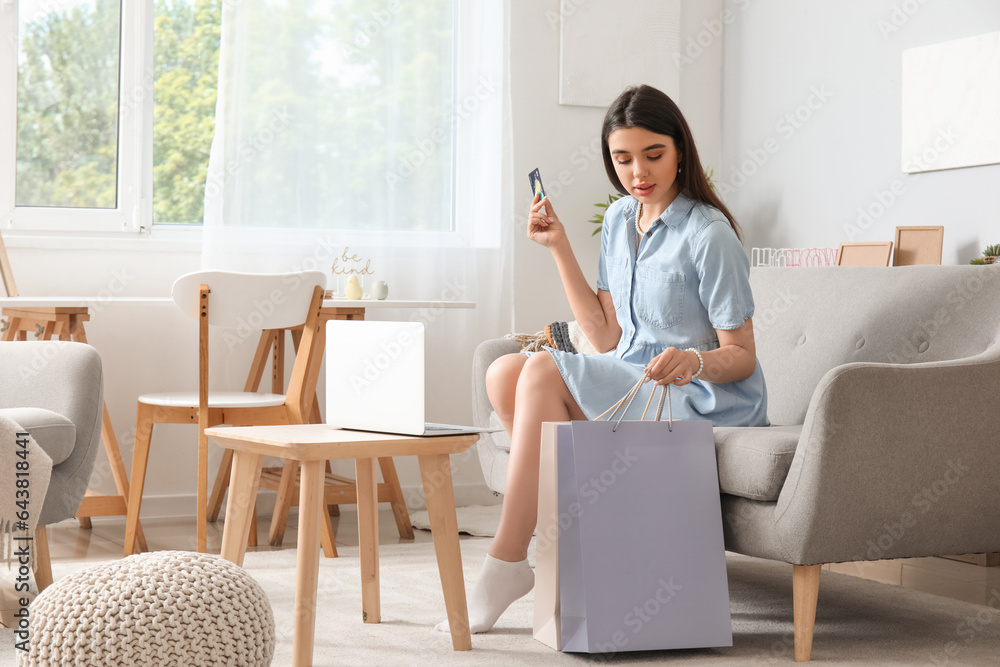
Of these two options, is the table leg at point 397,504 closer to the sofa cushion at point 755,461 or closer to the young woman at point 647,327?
the young woman at point 647,327

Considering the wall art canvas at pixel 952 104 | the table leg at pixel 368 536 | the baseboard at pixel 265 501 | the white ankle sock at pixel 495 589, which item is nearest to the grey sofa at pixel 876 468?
the white ankle sock at pixel 495 589

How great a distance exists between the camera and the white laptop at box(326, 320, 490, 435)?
5.30 feet

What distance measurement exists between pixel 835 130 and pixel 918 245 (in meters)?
0.60

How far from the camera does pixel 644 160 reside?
192 cm

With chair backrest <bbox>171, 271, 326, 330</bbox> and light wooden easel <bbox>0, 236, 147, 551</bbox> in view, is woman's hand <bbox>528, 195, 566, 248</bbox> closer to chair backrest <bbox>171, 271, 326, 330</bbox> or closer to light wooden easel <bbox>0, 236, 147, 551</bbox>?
chair backrest <bbox>171, 271, 326, 330</bbox>

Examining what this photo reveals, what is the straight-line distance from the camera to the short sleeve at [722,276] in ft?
6.07

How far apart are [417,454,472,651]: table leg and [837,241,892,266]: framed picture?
1.66 metres

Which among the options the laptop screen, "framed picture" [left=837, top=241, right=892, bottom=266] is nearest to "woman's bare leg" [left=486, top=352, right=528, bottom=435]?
the laptop screen

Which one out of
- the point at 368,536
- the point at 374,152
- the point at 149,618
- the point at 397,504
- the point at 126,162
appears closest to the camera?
the point at 149,618

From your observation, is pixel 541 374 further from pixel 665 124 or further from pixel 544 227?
pixel 665 124

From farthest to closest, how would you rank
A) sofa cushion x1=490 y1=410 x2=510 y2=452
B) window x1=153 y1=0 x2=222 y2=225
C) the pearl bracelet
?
1. window x1=153 y1=0 x2=222 y2=225
2. sofa cushion x1=490 y1=410 x2=510 y2=452
3. the pearl bracelet

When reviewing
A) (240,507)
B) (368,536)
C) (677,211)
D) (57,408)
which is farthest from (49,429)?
(677,211)

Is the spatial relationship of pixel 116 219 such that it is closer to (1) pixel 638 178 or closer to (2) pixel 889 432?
(1) pixel 638 178

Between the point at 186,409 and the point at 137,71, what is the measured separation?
129cm
